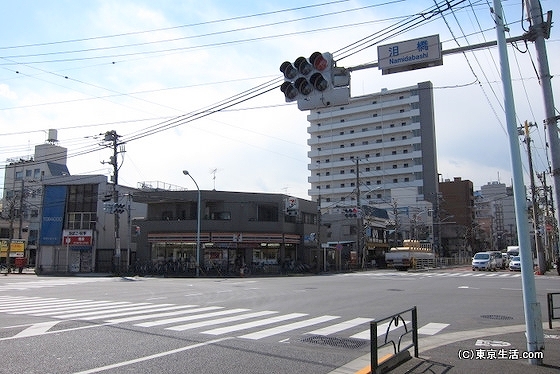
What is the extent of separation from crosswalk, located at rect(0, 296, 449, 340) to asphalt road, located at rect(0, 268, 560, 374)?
1.0 inches

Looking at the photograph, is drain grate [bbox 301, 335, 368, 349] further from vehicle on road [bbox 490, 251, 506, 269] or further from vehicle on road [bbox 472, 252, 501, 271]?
vehicle on road [bbox 490, 251, 506, 269]

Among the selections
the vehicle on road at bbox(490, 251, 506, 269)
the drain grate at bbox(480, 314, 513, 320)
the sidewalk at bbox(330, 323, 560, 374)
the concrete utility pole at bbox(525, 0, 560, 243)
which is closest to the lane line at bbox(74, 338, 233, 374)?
the sidewalk at bbox(330, 323, 560, 374)

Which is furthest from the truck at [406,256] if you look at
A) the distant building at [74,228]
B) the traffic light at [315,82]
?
the traffic light at [315,82]

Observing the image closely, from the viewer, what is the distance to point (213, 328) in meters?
11.0

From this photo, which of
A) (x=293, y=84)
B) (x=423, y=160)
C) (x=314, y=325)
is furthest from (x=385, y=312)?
(x=423, y=160)

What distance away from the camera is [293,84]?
33.1ft

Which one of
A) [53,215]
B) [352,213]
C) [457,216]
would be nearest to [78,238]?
[53,215]

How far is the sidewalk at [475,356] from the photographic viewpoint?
269 inches

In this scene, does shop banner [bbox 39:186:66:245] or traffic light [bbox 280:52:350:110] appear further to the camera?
shop banner [bbox 39:186:66:245]

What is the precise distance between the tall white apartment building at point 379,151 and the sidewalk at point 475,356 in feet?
262

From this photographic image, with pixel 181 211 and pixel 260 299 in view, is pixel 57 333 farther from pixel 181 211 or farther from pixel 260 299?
pixel 181 211

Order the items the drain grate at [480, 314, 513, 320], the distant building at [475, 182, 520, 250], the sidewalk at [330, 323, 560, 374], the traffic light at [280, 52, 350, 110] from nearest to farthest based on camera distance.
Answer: the sidewalk at [330, 323, 560, 374], the traffic light at [280, 52, 350, 110], the drain grate at [480, 314, 513, 320], the distant building at [475, 182, 520, 250]

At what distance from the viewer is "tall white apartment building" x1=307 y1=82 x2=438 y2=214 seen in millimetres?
95875

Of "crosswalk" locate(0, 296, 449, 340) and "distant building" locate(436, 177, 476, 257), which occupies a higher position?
"distant building" locate(436, 177, 476, 257)
